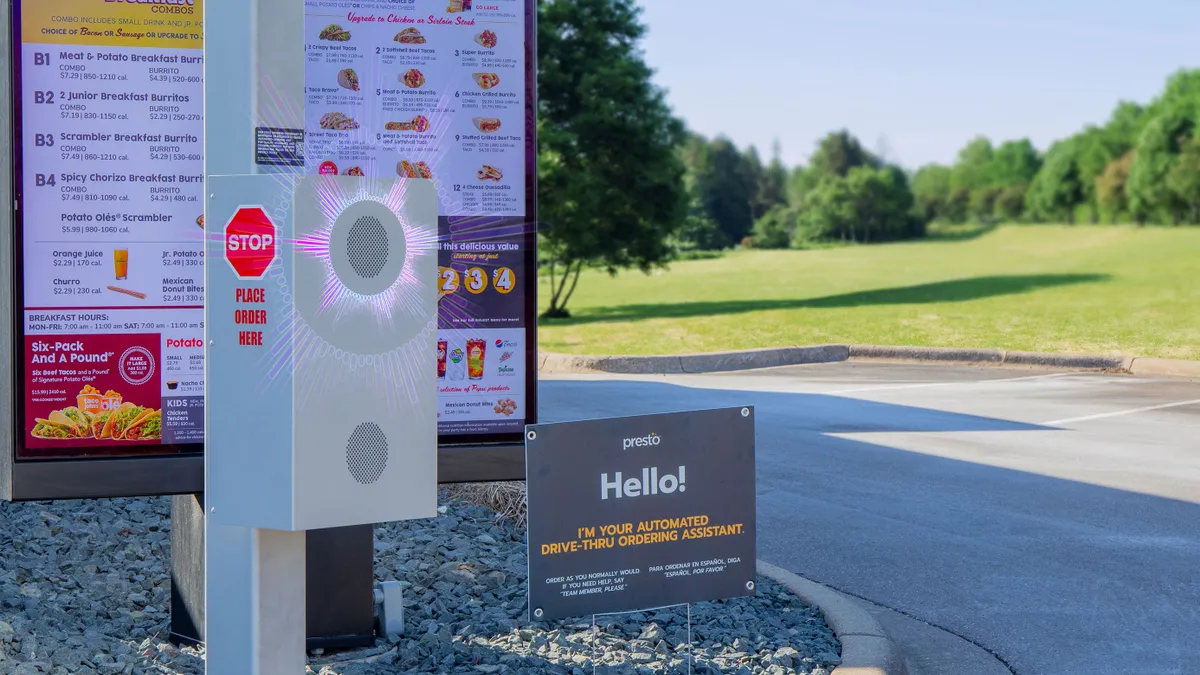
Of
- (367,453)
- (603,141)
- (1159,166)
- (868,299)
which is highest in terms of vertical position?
(1159,166)

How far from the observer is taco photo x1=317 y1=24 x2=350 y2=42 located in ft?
14.3

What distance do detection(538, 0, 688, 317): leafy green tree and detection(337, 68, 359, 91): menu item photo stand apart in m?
23.0

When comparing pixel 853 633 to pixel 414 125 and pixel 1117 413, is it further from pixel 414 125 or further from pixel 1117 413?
pixel 1117 413

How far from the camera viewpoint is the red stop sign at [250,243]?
2916 mm

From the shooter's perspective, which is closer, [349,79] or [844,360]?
[349,79]

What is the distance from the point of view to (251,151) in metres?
3.07

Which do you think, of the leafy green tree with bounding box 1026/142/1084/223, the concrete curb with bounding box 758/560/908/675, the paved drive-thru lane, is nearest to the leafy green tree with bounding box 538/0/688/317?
the paved drive-thru lane

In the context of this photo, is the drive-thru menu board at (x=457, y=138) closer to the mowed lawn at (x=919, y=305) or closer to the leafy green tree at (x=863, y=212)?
the mowed lawn at (x=919, y=305)

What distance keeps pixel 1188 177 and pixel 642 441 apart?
3245 inches

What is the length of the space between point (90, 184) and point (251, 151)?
1.19m

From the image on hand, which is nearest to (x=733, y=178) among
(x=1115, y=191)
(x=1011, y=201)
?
(x=1115, y=191)

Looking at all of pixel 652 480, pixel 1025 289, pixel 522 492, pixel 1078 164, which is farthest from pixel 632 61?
pixel 1078 164

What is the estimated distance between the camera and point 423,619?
5.15 meters

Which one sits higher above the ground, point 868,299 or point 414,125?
point 414,125
